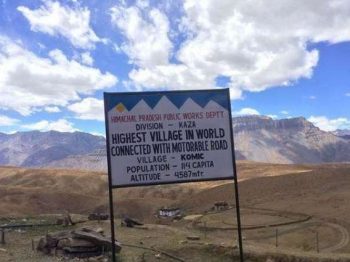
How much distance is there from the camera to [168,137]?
10555 mm

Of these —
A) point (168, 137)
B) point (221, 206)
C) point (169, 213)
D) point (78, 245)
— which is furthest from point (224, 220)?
point (168, 137)

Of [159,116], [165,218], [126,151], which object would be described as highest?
[159,116]

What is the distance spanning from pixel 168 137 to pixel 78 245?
7.49 m

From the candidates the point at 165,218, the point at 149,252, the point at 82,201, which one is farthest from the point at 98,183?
the point at 149,252

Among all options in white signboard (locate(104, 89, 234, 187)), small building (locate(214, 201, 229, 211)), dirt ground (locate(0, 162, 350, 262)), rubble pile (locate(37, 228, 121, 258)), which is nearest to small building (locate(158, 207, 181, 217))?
dirt ground (locate(0, 162, 350, 262))

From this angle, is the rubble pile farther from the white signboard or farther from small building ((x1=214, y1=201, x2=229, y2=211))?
small building ((x1=214, y1=201, x2=229, y2=211))

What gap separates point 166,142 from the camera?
1055 centimetres

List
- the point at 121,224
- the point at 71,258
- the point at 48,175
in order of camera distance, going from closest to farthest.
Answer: the point at 71,258, the point at 121,224, the point at 48,175

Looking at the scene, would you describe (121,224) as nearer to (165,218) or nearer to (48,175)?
(165,218)

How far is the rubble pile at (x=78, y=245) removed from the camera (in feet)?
53.8

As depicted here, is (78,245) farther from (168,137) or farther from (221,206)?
(221,206)

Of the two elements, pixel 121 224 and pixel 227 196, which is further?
pixel 227 196

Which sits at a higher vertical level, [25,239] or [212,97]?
[212,97]

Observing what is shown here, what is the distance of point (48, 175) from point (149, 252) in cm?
10301
